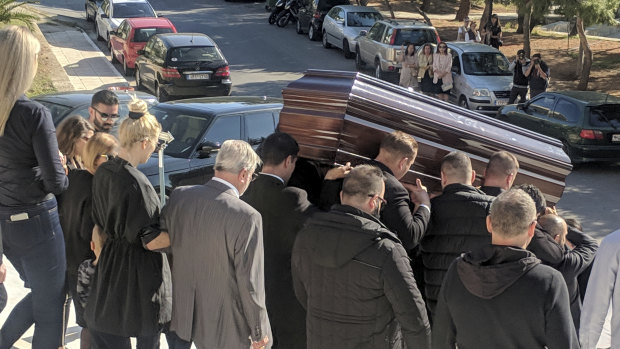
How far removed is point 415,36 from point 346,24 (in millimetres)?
4379

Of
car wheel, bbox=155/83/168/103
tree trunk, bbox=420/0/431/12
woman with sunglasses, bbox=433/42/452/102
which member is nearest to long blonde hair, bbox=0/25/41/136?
car wheel, bbox=155/83/168/103

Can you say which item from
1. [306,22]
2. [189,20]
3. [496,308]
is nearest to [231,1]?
[189,20]

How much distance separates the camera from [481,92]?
62.9ft

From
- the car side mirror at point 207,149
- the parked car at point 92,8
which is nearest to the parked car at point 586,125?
the car side mirror at point 207,149

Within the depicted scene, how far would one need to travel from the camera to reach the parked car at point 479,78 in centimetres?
1920

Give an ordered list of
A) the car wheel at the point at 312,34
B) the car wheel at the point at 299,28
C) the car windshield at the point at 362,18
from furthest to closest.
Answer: the car wheel at the point at 299,28
the car wheel at the point at 312,34
the car windshield at the point at 362,18

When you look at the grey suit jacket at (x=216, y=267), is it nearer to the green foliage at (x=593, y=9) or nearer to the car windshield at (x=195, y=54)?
the car windshield at (x=195, y=54)

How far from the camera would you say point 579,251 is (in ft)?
17.5

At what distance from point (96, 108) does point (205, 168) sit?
3.66 m

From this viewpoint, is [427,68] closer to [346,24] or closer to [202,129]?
[346,24]

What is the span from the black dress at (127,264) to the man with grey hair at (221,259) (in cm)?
12

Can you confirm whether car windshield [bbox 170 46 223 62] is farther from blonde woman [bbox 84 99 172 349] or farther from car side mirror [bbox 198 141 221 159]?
blonde woman [bbox 84 99 172 349]

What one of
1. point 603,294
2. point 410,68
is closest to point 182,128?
point 603,294

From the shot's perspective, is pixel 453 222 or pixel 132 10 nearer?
pixel 453 222
